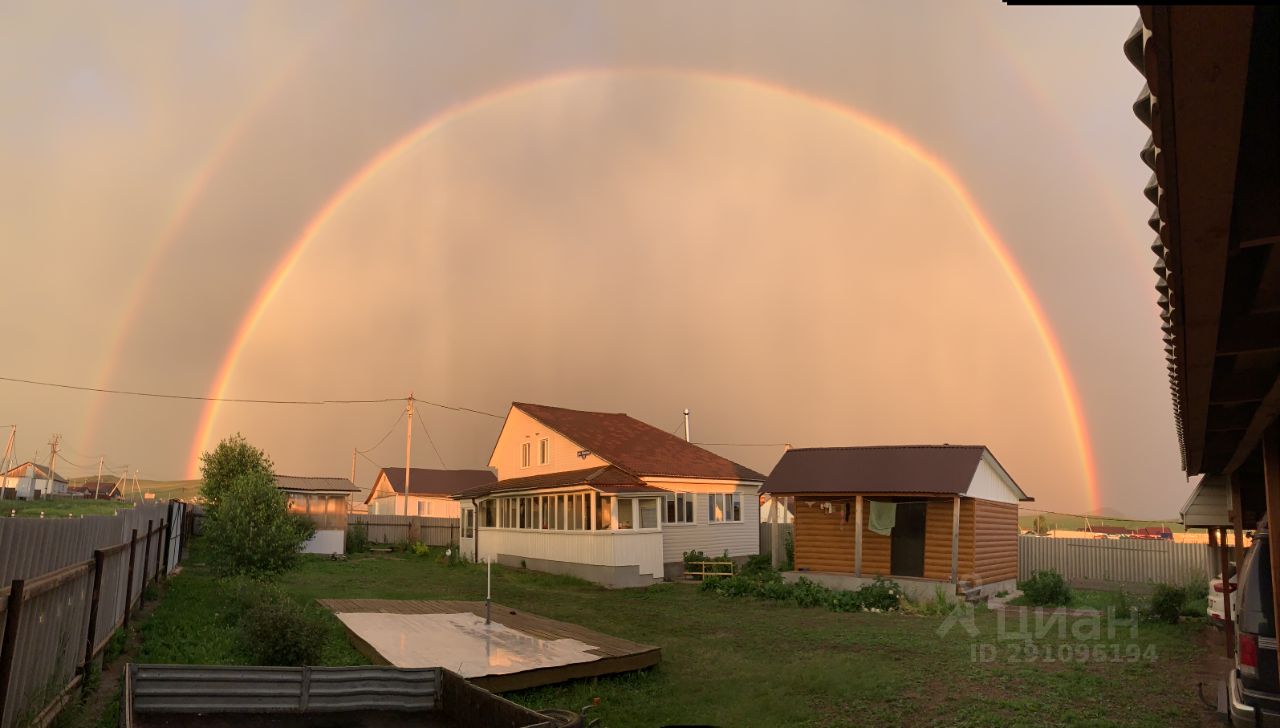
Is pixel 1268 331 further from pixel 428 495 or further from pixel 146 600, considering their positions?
pixel 428 495

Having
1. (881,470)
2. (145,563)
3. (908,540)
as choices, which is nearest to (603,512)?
(881,470)

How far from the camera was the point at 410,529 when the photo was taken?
48688 millimetres

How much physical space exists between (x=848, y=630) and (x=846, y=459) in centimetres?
1030

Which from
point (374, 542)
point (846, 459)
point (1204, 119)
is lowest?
point (374, 542)

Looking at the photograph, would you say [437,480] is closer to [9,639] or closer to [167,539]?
[167,539]

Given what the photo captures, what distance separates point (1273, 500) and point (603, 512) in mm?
22746

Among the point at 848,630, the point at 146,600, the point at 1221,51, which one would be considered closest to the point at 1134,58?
the point at 1221,51

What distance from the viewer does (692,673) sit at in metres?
13.4

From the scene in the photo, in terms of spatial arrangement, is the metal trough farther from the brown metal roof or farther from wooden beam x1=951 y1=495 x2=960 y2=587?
the brown metal roof

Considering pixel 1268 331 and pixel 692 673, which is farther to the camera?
pixel 692 673

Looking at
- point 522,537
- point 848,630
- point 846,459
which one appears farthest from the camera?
point 522,537

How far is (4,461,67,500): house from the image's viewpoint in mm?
82062

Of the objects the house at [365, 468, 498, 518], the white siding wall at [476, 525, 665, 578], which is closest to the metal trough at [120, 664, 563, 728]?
the white siding wall at [476, 525, 665, 578]

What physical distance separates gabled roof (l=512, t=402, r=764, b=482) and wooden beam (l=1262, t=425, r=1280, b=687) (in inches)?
970
